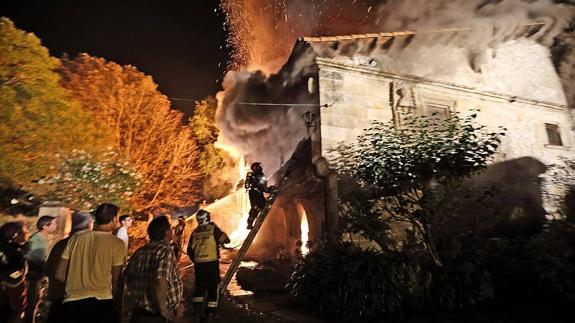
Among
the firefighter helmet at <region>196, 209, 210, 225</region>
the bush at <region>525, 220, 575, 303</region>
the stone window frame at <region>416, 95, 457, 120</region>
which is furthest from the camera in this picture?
the stone window frame at <region>416, 95, 457, 120</region>

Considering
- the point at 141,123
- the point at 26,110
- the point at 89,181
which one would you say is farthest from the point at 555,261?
the point at 141,123

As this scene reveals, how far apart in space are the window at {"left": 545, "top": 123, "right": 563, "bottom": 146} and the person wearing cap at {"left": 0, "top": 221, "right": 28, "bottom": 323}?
15898mm

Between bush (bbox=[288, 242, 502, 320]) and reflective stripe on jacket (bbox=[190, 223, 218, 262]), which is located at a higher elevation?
reflective stripe on jacket (bbox=[190, 223, 218, 262])

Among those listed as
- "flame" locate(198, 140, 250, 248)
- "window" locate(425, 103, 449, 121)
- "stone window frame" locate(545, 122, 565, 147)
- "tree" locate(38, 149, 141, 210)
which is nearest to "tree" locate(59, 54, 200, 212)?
"flame" locate(198, 140, 250, 248)

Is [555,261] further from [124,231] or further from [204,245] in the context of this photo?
[124,231]

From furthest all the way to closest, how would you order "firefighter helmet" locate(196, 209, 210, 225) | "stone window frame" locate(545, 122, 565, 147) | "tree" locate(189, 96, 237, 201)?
"tree" locate(189, 96, 237, 201) → "stone window frame" locate(545, 122, 565, 147) → "firefighter helmet" locate(196, 209, 210, 225)

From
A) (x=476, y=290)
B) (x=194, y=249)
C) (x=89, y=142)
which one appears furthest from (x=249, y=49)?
(x=476, y=290)

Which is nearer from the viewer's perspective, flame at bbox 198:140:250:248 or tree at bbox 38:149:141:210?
tree at bbox 38:149:141:210

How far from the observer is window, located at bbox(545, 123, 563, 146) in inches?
483

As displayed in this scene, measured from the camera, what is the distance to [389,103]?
33.0 feet

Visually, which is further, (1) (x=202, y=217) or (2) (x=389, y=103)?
(2) (x=389, y=103)

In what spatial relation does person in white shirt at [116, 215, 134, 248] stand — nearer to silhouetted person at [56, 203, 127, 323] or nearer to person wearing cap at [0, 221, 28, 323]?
person wearing cap at [0, 221, 28, 323]

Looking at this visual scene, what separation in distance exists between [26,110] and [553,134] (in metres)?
19.4

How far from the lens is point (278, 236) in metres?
12.9
